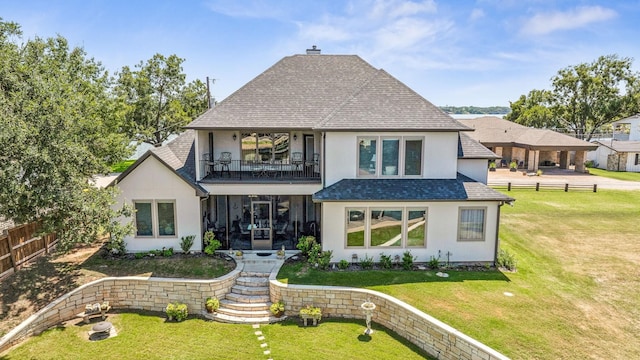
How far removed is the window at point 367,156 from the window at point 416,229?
103 inches

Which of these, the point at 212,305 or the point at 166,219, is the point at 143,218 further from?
the point at 212,305

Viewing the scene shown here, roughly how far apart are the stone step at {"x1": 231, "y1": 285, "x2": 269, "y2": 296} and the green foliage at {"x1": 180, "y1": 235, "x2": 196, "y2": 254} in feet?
11.2

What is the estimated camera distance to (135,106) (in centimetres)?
3566

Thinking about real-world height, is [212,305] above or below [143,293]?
below

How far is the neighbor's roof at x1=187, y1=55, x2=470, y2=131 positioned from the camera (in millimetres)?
16203

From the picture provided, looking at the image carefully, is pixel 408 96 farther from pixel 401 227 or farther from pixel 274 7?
pixel 274 7

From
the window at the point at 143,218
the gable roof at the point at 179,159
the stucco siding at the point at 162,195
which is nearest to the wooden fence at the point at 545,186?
the gable roof at the point at 179,159

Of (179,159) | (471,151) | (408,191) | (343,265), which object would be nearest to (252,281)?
(343,265)

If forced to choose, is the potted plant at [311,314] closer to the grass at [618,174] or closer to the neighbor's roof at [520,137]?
the neighbor's roof at [520,137]

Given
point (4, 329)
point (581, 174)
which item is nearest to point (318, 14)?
point (4, 329)

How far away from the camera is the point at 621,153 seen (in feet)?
140

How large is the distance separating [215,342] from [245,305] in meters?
1.97

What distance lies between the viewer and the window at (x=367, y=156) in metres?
16.3

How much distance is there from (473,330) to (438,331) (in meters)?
1.01
